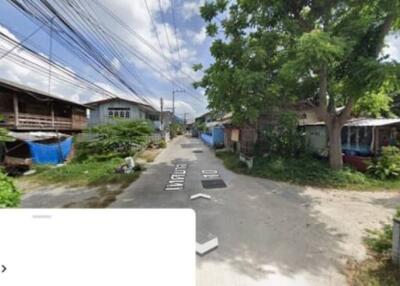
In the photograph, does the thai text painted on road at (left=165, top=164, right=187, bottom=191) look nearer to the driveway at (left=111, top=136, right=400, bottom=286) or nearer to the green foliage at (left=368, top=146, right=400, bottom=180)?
the driveway at (left=111, top=136, right=400, bottom=286)

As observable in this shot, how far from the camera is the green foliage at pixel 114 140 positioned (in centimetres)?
1485

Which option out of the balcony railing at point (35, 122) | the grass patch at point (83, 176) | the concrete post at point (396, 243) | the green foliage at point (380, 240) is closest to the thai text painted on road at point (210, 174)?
the grass patch at point (83, 176)

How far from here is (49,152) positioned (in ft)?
42.6

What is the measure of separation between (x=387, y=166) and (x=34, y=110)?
1877 centimetres

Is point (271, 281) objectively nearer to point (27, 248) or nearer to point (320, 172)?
point (27, 248)

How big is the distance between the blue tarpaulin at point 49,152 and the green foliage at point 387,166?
14.2m

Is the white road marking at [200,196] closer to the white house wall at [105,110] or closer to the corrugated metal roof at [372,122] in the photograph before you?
the corrugated metal roof at [372,122]

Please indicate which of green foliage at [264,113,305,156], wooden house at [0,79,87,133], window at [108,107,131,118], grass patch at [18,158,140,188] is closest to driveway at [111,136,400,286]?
grass patch at [18,158,140,188]

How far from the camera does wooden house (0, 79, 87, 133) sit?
13.0 m

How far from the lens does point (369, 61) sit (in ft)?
20.8

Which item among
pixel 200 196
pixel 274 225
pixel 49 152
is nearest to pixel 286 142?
pixel 200 196

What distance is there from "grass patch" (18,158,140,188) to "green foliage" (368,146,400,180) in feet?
27.6

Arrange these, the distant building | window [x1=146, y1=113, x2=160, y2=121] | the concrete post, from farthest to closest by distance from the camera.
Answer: window [x1=146, y1=113, x2=160, y2=121] < the distant building < the concrete post
